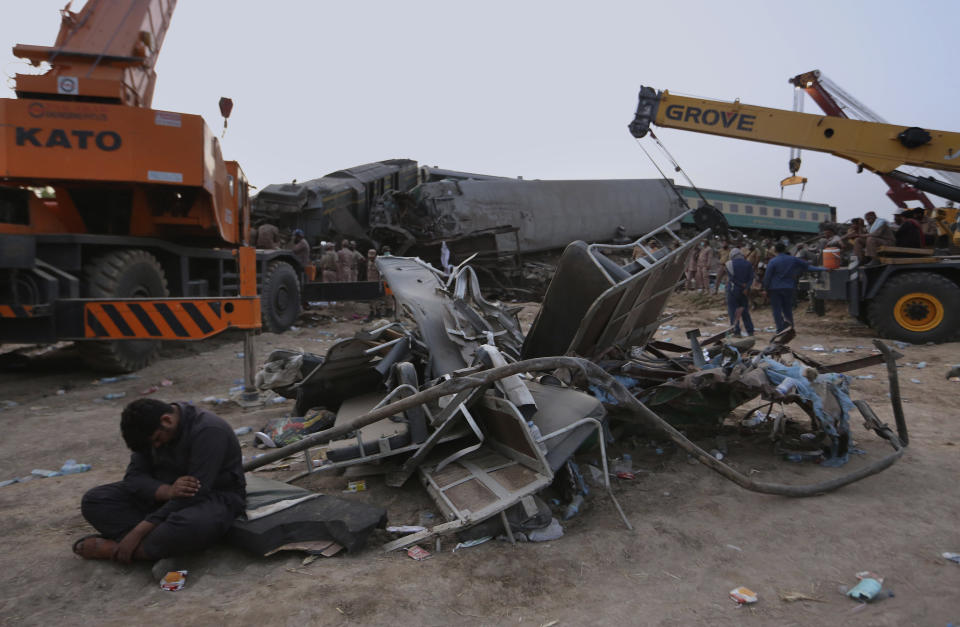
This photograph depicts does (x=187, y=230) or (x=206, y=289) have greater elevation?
(x=187, y=230)

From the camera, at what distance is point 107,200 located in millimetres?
6375

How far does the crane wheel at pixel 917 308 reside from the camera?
7812mm

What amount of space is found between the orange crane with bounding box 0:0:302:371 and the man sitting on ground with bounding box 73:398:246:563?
2.82 m

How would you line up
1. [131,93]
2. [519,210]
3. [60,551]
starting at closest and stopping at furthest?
[60,551]
[131,93]
[519,210]

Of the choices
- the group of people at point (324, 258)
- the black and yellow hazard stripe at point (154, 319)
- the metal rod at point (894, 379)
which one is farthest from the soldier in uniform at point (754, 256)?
the black and yellow hazard stripe at point (154, 319)

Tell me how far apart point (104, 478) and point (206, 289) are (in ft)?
15.0

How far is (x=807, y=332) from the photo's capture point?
970 centimetres

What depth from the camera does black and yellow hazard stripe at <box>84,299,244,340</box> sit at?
5.05m

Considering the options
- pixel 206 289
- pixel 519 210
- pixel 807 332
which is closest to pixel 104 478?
pixel 206 289

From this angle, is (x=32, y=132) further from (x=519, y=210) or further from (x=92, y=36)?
(x=519, y=210)

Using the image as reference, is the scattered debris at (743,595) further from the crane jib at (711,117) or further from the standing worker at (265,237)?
the standing worker at (265,237)

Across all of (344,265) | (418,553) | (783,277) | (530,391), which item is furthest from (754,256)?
(418,553)

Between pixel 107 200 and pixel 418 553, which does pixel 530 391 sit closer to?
pixel 418 553

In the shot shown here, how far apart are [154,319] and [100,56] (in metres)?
3.01
